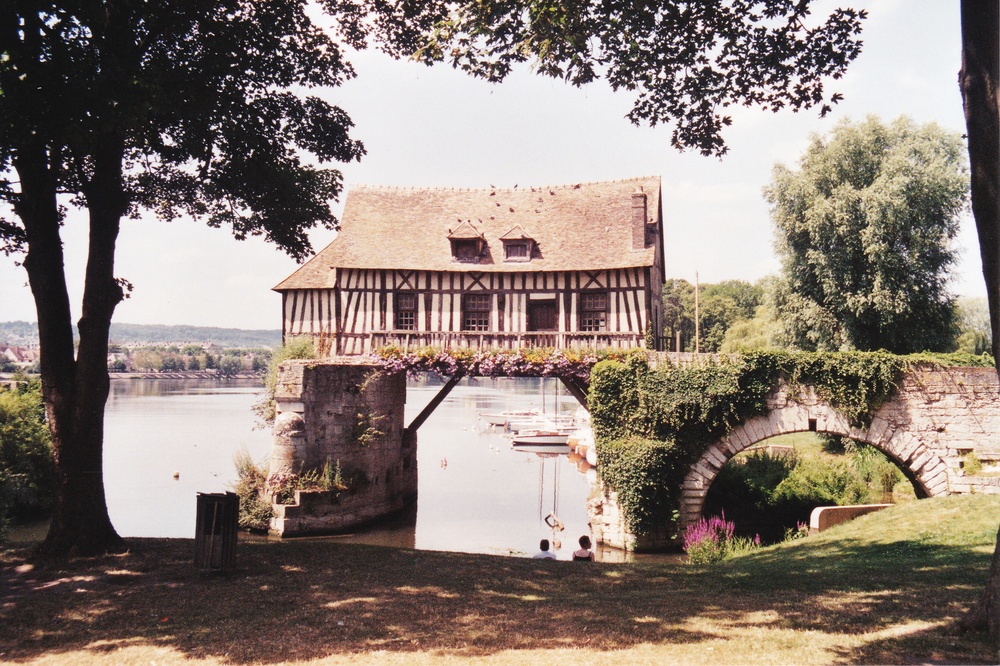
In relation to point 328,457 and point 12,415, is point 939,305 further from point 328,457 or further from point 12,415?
point 12,415

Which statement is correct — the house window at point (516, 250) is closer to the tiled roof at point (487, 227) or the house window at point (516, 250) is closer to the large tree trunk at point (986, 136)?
the tiled roof at point (487, 227)

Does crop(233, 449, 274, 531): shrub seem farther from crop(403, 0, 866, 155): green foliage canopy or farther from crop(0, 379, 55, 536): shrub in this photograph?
crop(403, 0, 866, 155): green foliage canopy

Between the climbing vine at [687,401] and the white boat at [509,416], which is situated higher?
the climbing vine at [687,401]

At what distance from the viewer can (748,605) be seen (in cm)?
530

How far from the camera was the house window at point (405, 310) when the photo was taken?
1655 cm

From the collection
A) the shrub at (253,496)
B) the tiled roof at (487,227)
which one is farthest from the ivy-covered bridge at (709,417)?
the tiled roof at (487,227)

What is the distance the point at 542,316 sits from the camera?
16.3 metres

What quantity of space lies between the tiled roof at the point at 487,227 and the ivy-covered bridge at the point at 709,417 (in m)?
3.41

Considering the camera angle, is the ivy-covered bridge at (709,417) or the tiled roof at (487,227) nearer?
the ivy-covered bridge at (709,417)

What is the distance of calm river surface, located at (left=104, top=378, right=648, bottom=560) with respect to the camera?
1429cm

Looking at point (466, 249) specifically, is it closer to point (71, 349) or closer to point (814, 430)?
→ point (814, 430)

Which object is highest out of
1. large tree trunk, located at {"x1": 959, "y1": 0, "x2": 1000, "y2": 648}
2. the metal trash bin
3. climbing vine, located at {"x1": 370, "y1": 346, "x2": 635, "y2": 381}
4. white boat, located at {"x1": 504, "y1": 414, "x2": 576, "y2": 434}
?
large tree trunk, located at {"x1": 959, "y1": 0, "x2": 1000, "y2": 648}

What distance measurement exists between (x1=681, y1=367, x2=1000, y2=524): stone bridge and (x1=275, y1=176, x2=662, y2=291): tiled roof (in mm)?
4838

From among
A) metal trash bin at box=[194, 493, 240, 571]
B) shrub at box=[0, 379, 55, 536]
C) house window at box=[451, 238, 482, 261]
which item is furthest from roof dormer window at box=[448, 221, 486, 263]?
metal trash bin at box=[194, 493, 240, 571]
